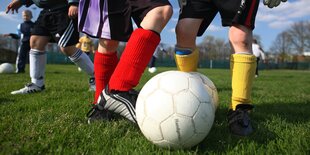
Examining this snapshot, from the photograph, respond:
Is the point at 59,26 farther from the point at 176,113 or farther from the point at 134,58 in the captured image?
the point at 176,113

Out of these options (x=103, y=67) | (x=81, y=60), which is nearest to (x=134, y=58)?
(x=103, y=67)

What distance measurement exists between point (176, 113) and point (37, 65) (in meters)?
3.52

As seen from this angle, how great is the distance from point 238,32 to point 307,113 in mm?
1391

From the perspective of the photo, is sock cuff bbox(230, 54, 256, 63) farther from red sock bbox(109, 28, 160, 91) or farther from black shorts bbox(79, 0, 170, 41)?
black shorts bbox(79, 0, 170, 41)

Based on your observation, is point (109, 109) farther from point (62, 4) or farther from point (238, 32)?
point (62, 4)

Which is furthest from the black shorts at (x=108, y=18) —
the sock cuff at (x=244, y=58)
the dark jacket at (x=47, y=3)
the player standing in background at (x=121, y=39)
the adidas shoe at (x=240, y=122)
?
the dark jacket at (x=47, y=3)

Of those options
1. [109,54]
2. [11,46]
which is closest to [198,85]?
[109,54]

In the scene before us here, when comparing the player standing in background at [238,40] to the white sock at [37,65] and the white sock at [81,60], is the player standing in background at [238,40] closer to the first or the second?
the white sock at [81,60]

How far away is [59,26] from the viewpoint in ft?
14.5

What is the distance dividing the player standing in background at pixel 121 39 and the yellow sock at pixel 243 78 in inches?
27.8

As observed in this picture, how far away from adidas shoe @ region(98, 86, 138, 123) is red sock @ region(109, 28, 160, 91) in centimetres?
5

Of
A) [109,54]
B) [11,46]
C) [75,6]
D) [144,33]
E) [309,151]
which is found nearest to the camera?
[309,151]

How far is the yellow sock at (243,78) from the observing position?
8.05ft

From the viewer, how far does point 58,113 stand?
287cm
